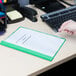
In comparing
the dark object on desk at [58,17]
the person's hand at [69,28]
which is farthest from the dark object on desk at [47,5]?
the person's hand at [69,28]

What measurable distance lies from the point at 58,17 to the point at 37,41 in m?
0.28

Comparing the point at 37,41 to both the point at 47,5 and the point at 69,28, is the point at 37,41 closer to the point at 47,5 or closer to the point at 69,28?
the point at 69,28

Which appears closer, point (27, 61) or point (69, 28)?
point (27, 61)

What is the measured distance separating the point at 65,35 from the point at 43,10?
14.2 inches

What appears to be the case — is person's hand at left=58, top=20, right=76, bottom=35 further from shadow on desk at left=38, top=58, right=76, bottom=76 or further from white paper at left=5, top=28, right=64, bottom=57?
shadow on desk at left=38, top=58, right=76, bottom=76

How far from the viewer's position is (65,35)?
909 millimetres

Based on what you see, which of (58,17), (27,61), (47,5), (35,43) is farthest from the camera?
(47,5)

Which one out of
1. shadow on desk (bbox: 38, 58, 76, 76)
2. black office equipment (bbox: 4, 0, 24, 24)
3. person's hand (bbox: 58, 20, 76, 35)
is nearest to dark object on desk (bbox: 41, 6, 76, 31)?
person's hand (bbox: 58, 20, 76, 35)

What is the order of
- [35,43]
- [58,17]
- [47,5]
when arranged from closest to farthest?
[35,43] → [58,17] → [47,5]

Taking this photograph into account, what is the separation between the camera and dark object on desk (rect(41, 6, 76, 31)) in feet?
3.21

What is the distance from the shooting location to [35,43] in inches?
32.7

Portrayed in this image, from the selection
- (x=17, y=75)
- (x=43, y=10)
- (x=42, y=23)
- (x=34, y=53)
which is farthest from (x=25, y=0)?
(x=17, y=75)

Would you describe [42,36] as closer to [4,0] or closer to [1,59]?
[1,59]

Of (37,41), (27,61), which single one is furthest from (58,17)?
(27,61)
